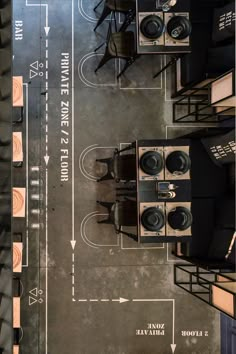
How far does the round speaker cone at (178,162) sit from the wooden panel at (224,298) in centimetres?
160

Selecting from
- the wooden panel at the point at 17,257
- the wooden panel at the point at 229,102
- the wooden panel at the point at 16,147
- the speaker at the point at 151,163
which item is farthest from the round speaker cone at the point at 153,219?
the wooden panel at the point at 16,147

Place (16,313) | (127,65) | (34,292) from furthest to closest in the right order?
(34,292)
(127,65)
(16,313)

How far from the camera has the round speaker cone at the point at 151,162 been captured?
14.8 feet

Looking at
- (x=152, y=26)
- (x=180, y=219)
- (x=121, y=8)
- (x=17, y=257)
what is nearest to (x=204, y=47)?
(x=152, y=26)

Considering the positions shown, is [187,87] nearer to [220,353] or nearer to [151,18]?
[151,18]

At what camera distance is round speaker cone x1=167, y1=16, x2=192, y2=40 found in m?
4.58

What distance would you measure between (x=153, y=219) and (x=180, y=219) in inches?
14.3

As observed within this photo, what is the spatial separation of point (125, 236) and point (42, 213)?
137cm

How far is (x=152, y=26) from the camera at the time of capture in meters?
4.54

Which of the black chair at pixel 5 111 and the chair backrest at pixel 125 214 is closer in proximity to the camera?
the black chair at pixel 5 111

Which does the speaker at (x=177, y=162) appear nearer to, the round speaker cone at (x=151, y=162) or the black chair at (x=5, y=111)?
the round speaker cone at (x=151, y=162)

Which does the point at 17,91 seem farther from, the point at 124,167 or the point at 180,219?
the point at 180,219

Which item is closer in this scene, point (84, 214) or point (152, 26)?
point (152, 26)

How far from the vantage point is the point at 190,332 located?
5.58 meters
